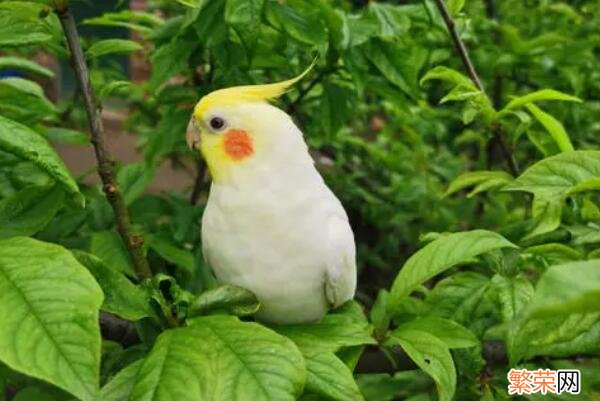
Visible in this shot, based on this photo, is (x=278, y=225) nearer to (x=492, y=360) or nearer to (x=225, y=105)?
(x=225, y=105)

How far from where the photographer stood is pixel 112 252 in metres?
0.83

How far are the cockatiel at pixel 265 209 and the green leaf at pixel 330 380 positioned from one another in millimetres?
99

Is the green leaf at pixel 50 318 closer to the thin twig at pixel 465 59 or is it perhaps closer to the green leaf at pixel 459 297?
the green leaf at pixel 459 297

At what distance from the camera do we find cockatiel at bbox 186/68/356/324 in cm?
69

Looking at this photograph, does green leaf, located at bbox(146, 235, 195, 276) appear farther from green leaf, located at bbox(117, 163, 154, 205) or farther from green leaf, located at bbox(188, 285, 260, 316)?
green leaf, located at bbox(188, 285, 260, 316)

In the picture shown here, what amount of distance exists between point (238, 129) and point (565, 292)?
0.35m

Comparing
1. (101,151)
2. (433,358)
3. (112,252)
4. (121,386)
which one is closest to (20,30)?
(101,151)

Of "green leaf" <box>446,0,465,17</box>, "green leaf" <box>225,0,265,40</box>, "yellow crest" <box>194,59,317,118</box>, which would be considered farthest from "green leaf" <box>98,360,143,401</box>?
"green leaf" <box>446,0,465,17</box>

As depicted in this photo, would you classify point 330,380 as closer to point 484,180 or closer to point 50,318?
point 50,318

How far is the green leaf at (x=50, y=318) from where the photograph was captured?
0.49 meters

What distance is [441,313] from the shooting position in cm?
77

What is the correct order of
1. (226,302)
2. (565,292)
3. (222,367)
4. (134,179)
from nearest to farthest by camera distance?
(565,292) < (222,367) < (226,302) < (134,179)

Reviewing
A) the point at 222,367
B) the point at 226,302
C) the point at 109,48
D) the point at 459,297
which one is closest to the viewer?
the point at 222,367

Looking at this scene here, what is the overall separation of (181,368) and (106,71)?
0.90m
